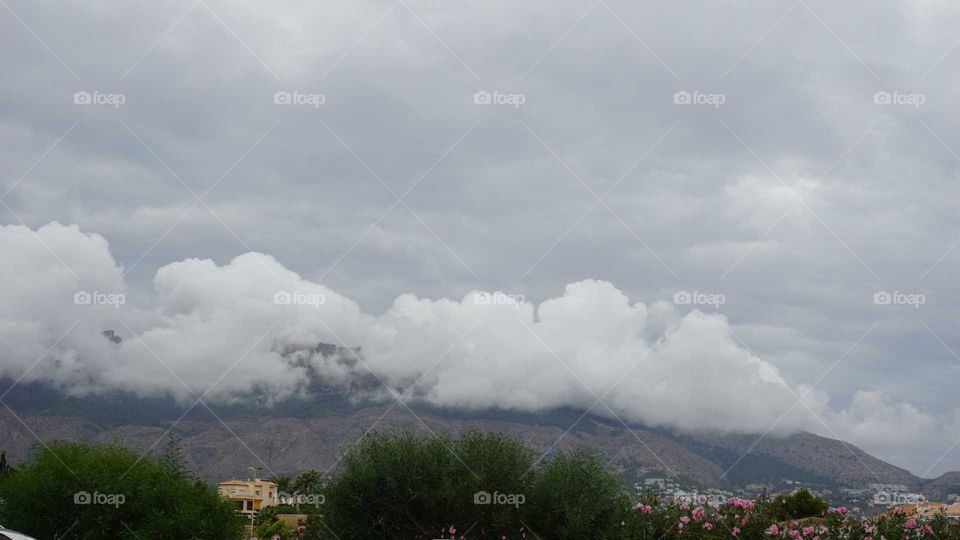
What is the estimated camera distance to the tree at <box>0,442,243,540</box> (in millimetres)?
23000

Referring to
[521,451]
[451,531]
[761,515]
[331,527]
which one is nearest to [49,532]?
[331,527]

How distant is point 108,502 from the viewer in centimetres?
2305

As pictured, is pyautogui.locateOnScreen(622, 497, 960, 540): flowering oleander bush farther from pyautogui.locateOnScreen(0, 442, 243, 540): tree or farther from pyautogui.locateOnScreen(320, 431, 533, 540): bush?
pyautogui.locateOnScreen(0, 442, 243, 540): tree

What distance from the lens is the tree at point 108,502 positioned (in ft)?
75.5

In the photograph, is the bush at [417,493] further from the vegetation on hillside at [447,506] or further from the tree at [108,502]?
the tree at [108,502]

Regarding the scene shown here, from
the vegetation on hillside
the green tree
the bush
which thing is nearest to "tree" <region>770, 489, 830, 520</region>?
the vegetation on hillside

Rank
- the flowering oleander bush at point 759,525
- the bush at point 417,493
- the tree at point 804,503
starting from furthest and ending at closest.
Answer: the tree at point 804,503, the bush at point 417,493, the flowering oleander bush at point 759,525

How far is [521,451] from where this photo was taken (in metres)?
22.8

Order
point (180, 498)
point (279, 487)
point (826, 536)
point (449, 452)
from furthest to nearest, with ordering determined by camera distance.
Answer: point (279, 487)
point (180, 498)
point (449, 452)
point (826, 536)

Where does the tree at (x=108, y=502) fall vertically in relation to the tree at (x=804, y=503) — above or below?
below

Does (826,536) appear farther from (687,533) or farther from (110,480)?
(110,480)

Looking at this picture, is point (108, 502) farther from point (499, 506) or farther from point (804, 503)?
point (804, 503)

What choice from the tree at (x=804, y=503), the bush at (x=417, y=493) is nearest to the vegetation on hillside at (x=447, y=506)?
the bush at (x=417, y=493)

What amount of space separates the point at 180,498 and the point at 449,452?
6781 millimetres
